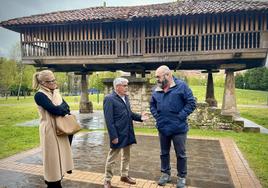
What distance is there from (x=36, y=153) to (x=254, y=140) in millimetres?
6910

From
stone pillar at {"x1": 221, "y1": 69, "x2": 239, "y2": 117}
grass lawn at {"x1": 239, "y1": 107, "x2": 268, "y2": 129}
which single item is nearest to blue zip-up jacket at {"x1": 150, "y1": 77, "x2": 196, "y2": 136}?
stone pillar at {"x1": 221, "y1": 69, "x2": 239, "y2": 117}

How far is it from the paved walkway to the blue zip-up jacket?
43.3 inches

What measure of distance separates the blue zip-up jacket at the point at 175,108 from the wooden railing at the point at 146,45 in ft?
22.1

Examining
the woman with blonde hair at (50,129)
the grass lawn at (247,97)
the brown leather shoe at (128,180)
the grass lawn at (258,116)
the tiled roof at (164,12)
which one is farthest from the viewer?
the grass lawn at (247,97)

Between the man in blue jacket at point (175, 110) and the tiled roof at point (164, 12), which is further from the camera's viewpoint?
the tiled roof at point (164, 12)

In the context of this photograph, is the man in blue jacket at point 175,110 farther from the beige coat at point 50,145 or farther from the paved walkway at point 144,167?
the beige coat at point 50,145

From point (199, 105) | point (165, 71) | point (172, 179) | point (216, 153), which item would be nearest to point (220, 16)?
point (199, 105)

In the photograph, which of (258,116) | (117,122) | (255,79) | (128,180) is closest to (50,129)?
(117,122)

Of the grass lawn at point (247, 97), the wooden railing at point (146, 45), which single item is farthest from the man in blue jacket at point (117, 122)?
the grass lawn at point (247, 97)

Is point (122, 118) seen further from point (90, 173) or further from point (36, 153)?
point (36, 153)

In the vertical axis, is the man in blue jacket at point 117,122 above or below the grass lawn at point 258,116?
above

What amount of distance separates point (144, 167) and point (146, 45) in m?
6.80

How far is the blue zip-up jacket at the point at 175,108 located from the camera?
3.95 metres

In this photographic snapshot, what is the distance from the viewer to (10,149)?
22.1 feet
